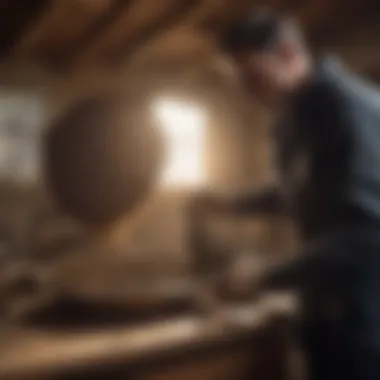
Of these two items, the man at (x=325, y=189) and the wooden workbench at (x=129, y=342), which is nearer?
the wooden workbench at (x=129, y=342)

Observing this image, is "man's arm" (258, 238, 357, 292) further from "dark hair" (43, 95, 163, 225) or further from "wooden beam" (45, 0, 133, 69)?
"wooden beam" (45, 0, 133, 69)

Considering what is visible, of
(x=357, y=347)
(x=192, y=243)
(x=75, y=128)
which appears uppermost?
(x=75, y=128)

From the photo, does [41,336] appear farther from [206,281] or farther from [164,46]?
[164,46]

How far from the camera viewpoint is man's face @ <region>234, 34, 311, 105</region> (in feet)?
3.42

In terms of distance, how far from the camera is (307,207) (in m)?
1.05

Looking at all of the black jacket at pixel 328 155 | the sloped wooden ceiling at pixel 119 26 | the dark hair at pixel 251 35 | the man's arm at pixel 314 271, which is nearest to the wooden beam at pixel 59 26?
the sloped wooden ceiling at pixel 119 26

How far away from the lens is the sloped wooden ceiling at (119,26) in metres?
1.00

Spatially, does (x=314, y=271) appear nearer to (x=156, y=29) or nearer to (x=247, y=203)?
(x=247, y=203)

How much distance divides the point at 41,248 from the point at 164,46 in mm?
287

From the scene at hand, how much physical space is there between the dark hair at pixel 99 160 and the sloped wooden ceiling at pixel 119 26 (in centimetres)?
6

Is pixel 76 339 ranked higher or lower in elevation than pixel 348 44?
lower

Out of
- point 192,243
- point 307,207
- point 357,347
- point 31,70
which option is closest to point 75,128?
point 31,70

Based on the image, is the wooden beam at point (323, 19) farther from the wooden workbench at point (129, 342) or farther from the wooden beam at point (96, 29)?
the wooden workbench at point (129, 342)

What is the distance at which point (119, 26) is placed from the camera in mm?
1027
